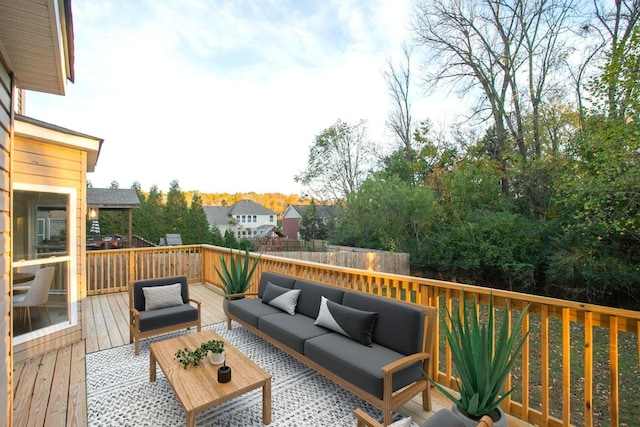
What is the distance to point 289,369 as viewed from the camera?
327 centimetres

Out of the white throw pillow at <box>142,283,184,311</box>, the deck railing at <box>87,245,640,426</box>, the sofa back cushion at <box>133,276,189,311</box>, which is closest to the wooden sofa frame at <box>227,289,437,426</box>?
the deck railing at <box>87,245,640,426</box>

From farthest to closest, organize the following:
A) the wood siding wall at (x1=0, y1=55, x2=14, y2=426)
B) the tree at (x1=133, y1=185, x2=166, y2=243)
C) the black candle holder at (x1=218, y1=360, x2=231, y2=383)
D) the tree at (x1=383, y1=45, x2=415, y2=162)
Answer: the tree at (x1=133, y1=185, x2=166, y2=243)
the tree at (x1=383, y1=45, x2=415, y2=162)
the black candle holder at (x1=218, y1=360, x2=231, y2=383)
the wood siding wall at (x1=0, y1=55, x2=14, y2=426)

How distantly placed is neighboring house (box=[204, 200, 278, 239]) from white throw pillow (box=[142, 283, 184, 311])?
2885 centimetres

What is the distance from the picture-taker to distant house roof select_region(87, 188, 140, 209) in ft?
33.1

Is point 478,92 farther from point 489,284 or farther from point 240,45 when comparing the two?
point 240,45

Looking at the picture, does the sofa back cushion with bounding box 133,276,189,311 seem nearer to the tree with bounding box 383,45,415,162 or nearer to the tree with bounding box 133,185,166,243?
the tree with bounding box 383,45,415,162

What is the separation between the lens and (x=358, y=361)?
250cm

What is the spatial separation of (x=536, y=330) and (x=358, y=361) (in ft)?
17.8

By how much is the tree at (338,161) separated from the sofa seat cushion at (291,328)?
15.6 meters

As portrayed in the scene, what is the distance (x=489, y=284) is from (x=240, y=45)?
10.3 metres

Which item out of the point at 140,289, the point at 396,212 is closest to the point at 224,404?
the point at 140,289

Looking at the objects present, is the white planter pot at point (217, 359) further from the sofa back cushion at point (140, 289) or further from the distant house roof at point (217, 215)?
the distant house roof at point (217, 215)

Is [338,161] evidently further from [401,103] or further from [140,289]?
[140,289]

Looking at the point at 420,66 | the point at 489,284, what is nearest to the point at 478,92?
the point at 420,66
